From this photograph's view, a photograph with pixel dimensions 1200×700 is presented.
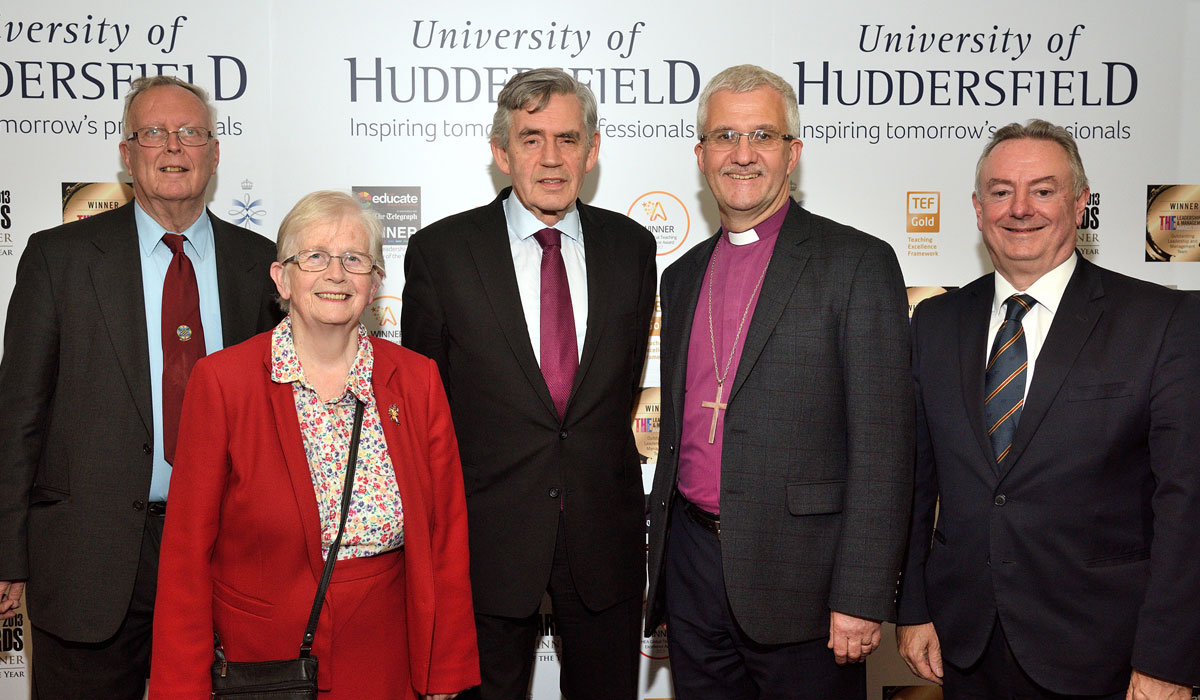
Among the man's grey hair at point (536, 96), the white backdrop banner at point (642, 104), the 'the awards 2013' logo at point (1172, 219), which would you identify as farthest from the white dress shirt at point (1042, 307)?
the 'the awards 2013' logo at point (1172, 219)

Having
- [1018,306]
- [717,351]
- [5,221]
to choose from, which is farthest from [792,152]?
[5,221]

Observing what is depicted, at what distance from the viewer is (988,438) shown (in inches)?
86.8

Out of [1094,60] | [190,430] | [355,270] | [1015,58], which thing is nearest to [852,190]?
[1015,58]

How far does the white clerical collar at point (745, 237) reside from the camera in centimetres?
253

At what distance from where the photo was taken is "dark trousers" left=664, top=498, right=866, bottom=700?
2373 mm

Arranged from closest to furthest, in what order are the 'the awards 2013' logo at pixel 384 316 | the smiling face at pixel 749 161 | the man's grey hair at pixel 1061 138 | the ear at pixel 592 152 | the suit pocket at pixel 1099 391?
the suit pocket at pixel 1099 391 < the man's grey hair at pixel 1061 138 < the smiling face at pixel 749 161 < the ear at pixel 592 152 < the 'the awards 2013' logo at pixel 384 316

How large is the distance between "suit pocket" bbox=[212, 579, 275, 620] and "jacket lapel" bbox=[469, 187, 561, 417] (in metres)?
0.91

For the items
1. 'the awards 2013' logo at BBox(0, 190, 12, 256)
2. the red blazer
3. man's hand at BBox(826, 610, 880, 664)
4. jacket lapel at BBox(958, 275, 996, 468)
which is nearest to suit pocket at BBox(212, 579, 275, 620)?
the red blazer

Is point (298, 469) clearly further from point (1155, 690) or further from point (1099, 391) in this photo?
point (1155, 690)

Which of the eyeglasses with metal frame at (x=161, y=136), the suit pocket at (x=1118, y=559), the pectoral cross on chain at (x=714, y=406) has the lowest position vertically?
the suit pocket at (x=1118, y=559)

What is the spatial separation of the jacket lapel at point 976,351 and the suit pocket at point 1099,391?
212mm

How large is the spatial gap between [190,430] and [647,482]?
7.22 feet

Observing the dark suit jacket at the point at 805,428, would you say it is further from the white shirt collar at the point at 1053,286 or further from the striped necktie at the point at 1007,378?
the white shirt collar at the point at 1053,286

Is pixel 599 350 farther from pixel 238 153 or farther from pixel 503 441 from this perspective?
pixel 238 153
